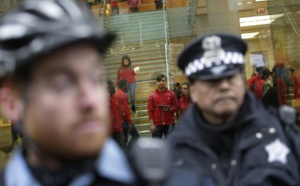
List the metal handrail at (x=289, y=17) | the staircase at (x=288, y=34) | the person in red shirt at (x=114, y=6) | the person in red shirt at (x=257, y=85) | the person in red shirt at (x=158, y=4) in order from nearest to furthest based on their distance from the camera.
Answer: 1. the staircase at (x=288, y=34)
2. the metal handrail at (x=289, y=17)
3. the person in red shirt at (x=257, y=85)
4. the person in red shirt at (x=114, y=6)
5. the person in red shirt at (x=158, y=4)

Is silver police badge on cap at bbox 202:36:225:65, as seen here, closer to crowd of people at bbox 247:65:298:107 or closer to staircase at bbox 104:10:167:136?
crowd of people at bbox 247:65:298:107

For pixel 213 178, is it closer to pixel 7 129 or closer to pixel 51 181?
pixel 51 181

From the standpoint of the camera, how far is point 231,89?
2.09 meters

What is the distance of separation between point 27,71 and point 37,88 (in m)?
0.05

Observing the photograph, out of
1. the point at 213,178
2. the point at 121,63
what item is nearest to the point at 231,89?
the point at 213,178

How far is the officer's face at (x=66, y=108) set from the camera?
1.09 metres

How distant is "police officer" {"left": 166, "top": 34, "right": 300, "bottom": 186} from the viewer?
1.91 m

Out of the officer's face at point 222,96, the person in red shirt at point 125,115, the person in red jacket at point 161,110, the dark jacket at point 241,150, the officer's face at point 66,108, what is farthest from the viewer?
the person in red jacket at point 161,110

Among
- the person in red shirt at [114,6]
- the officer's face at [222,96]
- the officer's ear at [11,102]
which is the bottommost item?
the officer's face at [222,96]

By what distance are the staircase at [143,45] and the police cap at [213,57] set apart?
995 cm

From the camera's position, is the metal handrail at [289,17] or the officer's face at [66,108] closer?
the officer's face at [66,108]

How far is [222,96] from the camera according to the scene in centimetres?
209

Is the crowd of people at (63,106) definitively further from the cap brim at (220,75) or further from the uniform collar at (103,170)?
the cap brim at (220,75)

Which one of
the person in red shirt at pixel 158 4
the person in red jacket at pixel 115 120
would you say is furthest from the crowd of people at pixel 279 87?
the person in red shirt at pixel 158 4
